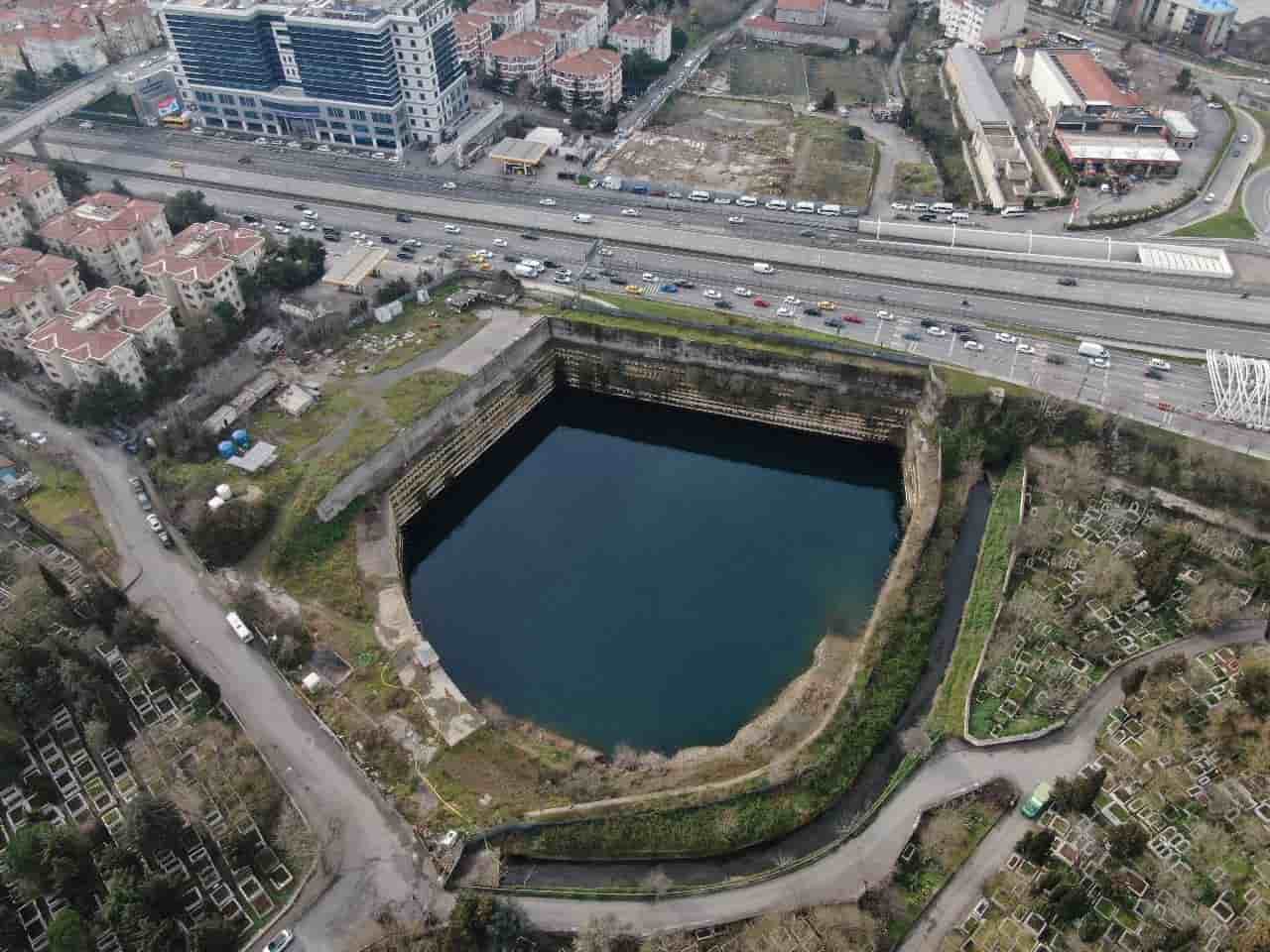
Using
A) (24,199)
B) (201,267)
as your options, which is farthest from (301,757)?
(24,199)

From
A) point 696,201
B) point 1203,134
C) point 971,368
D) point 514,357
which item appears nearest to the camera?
point 971,368

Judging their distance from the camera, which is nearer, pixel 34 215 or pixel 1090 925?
pixel 1090 925

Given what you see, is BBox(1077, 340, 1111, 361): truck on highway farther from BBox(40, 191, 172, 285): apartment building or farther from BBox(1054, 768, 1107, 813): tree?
BBox(40, 191, 172, 285): apartment building

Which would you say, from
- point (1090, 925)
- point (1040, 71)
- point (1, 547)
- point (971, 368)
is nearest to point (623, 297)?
point (971, 368)

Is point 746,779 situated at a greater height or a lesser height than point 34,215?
lesser

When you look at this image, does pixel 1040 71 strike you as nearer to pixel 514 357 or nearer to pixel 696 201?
pixel 696 201

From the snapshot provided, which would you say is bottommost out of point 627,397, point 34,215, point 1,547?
point 627,397
